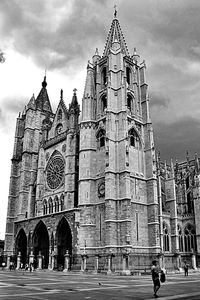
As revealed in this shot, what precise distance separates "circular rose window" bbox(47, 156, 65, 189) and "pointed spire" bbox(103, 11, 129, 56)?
17.3 meters

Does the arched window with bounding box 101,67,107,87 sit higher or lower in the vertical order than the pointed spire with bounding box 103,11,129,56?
lower

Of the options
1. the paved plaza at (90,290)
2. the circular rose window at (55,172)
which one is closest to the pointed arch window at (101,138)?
the circular rose window at (55,172)

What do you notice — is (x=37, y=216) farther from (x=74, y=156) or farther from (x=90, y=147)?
(x=90, y=147)

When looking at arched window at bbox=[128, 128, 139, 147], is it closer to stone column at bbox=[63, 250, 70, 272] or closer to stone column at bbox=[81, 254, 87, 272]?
stone column at bbox=[81, 254, 87, 272]

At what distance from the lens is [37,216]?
134ft

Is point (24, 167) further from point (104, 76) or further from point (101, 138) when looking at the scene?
point (104, 76)

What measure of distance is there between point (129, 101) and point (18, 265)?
26.8 m

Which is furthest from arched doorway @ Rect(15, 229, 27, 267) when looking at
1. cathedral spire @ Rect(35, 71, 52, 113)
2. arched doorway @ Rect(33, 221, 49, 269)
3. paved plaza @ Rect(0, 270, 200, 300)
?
paved plaza @ Rect(0, 270, 200, 300)

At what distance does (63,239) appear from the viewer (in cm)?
3716

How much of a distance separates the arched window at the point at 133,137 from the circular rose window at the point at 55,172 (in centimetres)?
1047

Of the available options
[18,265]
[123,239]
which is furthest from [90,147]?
[18,265]

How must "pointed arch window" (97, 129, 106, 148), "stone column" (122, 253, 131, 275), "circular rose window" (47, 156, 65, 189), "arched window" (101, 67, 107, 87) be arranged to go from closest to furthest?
"stone column" (122, 253, 131, 275)
"pointed arch window" (97, 129, 106, 148)
"circular rose window" (47, 156, 65, 189)
"arched window" (101, 67, 107, 87)

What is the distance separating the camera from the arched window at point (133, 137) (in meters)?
37.3

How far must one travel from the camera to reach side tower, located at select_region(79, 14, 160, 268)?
3225 centimetres
